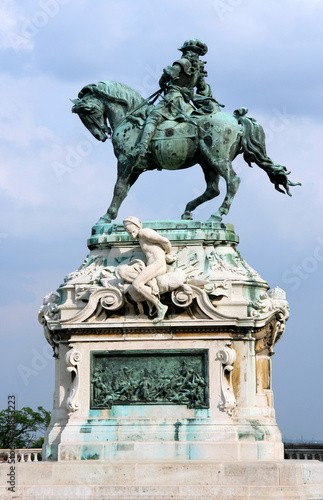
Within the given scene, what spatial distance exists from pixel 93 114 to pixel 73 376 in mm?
5837

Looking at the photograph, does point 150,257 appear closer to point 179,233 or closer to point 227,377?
point 179,233

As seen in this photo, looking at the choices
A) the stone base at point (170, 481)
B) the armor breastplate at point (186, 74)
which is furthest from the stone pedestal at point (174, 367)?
the armor breastplate at point (186, 74)

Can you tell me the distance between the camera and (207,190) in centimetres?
2819

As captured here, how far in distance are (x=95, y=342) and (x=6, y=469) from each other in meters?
3.03

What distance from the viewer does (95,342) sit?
25938mm

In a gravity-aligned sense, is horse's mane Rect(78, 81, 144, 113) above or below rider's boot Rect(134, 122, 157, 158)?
above

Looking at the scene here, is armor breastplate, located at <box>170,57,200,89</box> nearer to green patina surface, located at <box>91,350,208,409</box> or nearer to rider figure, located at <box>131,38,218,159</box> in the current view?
rider figure, located at <box>131,38,218,159</box>

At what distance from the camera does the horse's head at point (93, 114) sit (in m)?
28.1

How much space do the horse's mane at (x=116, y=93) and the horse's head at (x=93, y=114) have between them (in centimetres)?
18

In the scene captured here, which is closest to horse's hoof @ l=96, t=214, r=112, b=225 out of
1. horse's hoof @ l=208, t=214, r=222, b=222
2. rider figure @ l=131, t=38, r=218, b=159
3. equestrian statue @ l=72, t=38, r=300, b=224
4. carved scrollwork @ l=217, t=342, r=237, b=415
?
equestrian statue @ l=72, t=38, r=300, b=224

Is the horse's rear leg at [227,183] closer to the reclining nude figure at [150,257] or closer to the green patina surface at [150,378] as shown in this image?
the reclining nude figure at [150,257]

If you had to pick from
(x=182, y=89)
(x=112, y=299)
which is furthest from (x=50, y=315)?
(x=182, y=89)

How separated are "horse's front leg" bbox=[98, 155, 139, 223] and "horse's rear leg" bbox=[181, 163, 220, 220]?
142cm

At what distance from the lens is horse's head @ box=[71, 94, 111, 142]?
28094 mm
